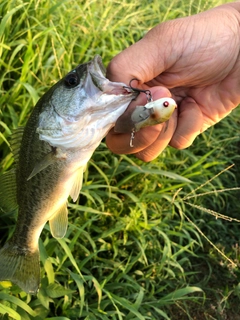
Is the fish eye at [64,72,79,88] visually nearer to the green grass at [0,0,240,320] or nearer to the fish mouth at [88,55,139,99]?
the fish mouth at [88,55,139,99]

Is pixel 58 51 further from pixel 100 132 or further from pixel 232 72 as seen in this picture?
pixel 100 132

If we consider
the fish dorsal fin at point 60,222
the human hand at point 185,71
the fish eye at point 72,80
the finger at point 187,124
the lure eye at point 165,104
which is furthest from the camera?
the finger at point 187,124

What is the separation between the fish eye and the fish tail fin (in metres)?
0.76

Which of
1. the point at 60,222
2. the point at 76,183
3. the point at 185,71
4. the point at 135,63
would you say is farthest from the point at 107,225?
the point at 135,63

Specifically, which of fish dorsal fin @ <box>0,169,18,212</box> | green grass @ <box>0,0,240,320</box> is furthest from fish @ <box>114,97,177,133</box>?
green grass @ <box>0,0,240,320</box>

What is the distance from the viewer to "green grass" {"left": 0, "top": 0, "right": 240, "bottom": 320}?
225cm

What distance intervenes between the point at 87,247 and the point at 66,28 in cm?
148

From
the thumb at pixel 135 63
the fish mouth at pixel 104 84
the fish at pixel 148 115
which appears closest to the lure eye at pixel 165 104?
the fish at pixel 148 115

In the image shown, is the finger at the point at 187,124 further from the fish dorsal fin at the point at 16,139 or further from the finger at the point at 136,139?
the fish dorsal fin at the point at 16,139

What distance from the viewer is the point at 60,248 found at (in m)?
2.32

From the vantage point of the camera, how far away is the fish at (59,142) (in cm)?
151

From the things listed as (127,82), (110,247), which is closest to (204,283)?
(110,247)

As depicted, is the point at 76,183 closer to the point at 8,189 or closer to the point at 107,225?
the point at 8,189

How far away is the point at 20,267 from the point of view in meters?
1.80
